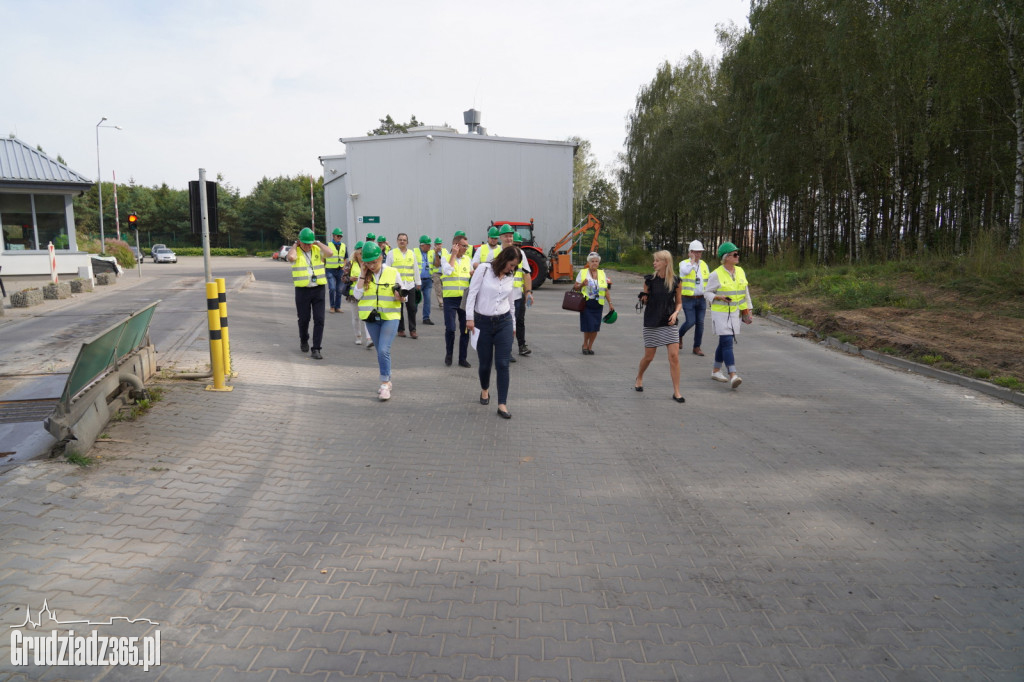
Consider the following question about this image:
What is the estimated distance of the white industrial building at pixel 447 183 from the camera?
2184 centimetres

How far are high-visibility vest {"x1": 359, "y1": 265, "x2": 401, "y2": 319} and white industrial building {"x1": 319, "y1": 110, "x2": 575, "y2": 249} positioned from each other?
14.4m

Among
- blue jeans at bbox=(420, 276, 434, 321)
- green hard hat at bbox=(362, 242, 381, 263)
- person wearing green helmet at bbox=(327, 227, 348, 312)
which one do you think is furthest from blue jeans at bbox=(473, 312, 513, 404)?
person wearing green helmet at bbox=(327, 227, 348, 312)

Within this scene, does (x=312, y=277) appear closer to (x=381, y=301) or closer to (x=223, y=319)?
(x=223, y=319)

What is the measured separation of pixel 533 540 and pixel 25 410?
591cm

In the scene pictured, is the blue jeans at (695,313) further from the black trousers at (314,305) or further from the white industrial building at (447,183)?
the white industrial building at (447,183)

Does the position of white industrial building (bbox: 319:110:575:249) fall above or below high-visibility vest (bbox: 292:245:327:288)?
above

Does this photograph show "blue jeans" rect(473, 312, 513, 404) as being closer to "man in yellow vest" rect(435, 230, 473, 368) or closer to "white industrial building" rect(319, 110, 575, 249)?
"man in yellow vest" rect(435, 230, 473, 368)

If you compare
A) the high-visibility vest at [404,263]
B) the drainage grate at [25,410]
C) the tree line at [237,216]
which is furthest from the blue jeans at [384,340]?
the tree line at [237,216]

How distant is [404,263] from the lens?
39.4 ft

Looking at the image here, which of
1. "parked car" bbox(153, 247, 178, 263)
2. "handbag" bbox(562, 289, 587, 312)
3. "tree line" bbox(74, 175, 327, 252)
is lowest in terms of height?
"handbag" bbox(562, 289, 587, 312)

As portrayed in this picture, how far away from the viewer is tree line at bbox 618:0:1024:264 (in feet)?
51.9

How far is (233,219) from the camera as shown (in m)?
72.3

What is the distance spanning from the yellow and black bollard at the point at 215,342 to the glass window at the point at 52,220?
22587mm

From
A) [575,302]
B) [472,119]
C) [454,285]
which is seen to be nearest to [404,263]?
[454,285]
